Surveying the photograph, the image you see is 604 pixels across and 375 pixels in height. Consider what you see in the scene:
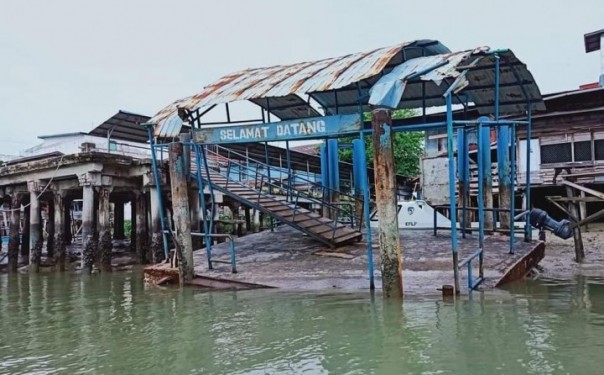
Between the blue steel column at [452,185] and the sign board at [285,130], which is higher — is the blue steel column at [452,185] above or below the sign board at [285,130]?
below

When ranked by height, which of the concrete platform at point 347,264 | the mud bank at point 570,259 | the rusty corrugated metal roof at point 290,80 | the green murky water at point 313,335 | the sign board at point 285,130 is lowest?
the mud bank at point 570,259

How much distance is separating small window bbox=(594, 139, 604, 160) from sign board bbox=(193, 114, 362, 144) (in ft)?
49.5

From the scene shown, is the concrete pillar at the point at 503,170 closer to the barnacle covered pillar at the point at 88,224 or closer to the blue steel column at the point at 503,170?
the blue steel column at the point at 503,170

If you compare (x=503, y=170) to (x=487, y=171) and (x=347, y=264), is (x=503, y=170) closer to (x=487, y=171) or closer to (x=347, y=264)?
(x=487, y=171)

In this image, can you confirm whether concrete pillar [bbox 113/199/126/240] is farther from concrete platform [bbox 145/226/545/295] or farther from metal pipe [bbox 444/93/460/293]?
metal pipe [bbox 444/93/460/293]

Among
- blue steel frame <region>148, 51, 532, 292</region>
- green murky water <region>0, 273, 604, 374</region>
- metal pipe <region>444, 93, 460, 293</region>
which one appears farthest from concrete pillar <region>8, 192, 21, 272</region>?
metal pipe <region>444, 93, 460, 293</region>

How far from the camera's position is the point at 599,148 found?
64.8 feet

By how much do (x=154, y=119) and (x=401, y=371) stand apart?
7.65 meters

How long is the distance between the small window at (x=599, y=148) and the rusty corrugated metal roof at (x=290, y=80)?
12.1 metres

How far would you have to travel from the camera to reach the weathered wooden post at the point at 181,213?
→ 9945 mm

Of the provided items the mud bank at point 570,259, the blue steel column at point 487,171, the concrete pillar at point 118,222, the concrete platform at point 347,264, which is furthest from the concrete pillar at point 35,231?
the mud bank at point 570,259

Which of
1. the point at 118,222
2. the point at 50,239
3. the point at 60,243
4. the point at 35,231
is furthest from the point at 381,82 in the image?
the point at 118,222

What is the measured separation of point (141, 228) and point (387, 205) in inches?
483

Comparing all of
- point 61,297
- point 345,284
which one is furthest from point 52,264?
point 345,284
